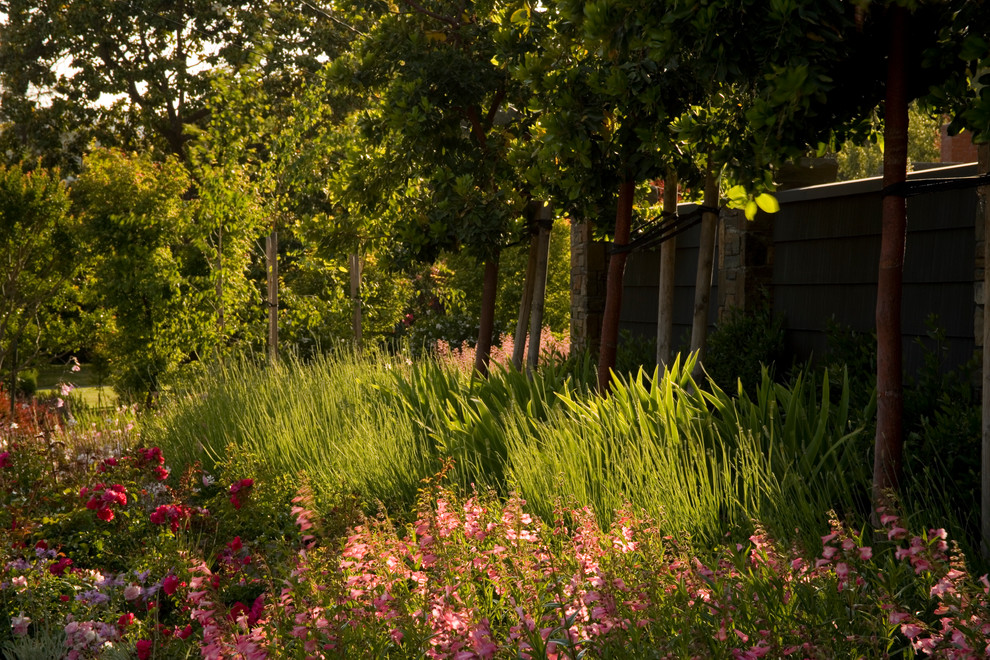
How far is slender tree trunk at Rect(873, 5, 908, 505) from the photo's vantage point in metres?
3.68

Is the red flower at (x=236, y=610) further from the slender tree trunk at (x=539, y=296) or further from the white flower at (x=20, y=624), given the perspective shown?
the slender tree trunk at (x=539, y=296)

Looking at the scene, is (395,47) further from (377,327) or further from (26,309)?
(26,309)

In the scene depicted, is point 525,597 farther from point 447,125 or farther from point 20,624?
point 447,125

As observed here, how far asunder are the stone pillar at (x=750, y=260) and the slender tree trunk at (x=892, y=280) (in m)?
3.64

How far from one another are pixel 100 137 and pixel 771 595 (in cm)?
2069

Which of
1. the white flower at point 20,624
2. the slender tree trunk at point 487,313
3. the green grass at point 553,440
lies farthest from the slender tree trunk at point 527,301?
the white flower at point 20,624

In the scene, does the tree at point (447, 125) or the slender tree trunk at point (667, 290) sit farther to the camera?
the tree at point (447, 125)

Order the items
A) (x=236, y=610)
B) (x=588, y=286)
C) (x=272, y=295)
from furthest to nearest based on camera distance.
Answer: (x=272, y=295), (x=588, y=286), (x=236, y=610)

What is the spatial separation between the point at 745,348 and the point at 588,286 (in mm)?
2440

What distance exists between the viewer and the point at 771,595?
263 centimetres

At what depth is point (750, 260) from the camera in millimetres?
7406

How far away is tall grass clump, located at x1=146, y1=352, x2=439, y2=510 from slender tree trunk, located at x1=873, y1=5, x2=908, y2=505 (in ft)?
7.92

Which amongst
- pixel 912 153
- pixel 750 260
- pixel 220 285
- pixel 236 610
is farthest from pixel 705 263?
pixel 912 153

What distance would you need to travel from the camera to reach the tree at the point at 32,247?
42.7 feet
